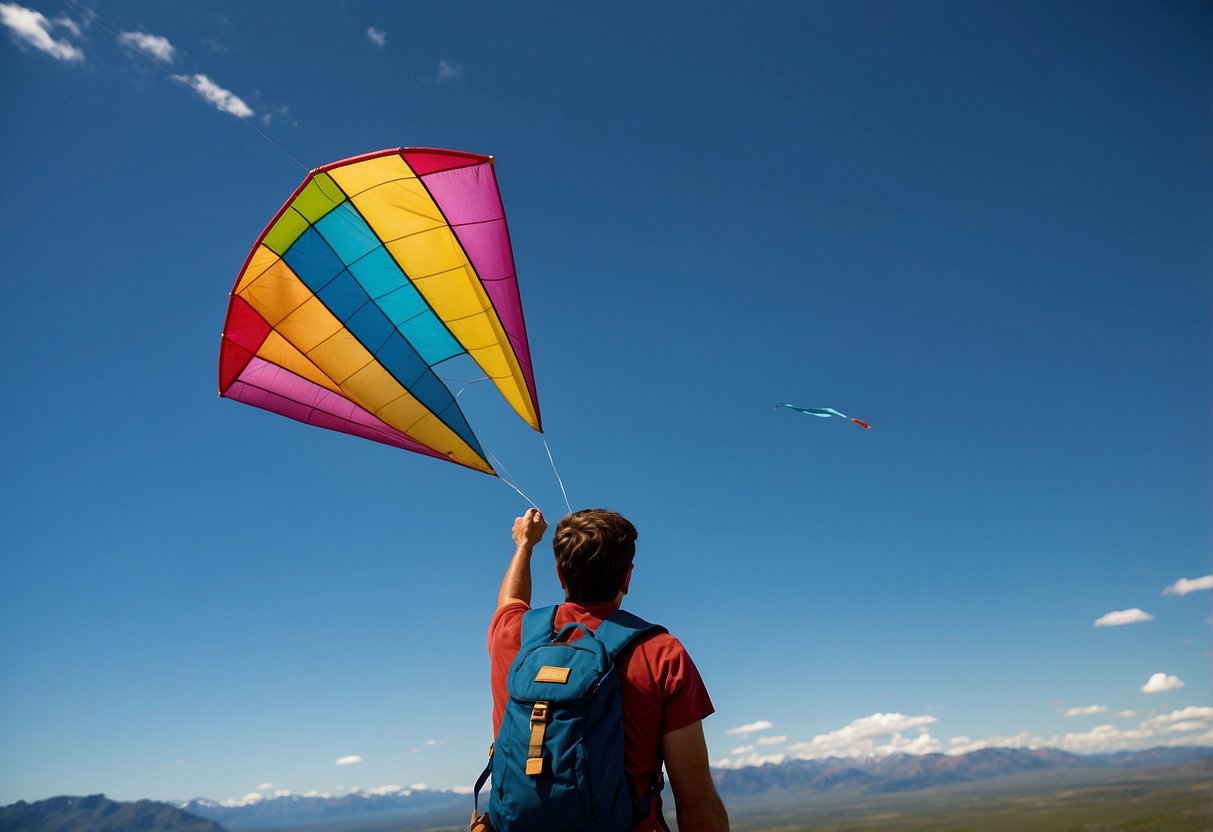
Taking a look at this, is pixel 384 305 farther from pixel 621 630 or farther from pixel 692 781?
pixel 692 781

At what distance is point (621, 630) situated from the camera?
3.89m

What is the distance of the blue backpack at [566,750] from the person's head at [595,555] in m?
0.44

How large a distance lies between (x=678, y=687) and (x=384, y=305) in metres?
9.13

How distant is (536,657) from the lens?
3822 mm

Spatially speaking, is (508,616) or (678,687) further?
(508,616)

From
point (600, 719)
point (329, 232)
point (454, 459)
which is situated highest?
point (329, 232)

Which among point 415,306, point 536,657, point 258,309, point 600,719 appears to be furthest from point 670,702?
point 258,309

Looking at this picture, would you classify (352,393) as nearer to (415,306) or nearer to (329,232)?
(415,306)

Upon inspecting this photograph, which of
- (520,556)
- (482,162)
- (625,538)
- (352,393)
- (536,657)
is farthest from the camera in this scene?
(352,393)

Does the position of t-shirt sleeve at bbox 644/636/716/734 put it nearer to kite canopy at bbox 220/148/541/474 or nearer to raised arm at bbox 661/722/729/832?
raised arm at bbox 661/722/729/832

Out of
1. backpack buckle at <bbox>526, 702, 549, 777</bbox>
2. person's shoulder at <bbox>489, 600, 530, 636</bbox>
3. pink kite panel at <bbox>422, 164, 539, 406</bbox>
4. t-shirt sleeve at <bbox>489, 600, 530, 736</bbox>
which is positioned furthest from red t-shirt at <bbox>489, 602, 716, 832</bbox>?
pink kite panel at <bbox>422, 164, 539, 406</bbox>

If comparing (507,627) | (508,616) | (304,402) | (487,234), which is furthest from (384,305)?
(507,627)

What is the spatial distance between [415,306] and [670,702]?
8927mm

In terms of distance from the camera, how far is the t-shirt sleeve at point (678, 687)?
3.71 metres
